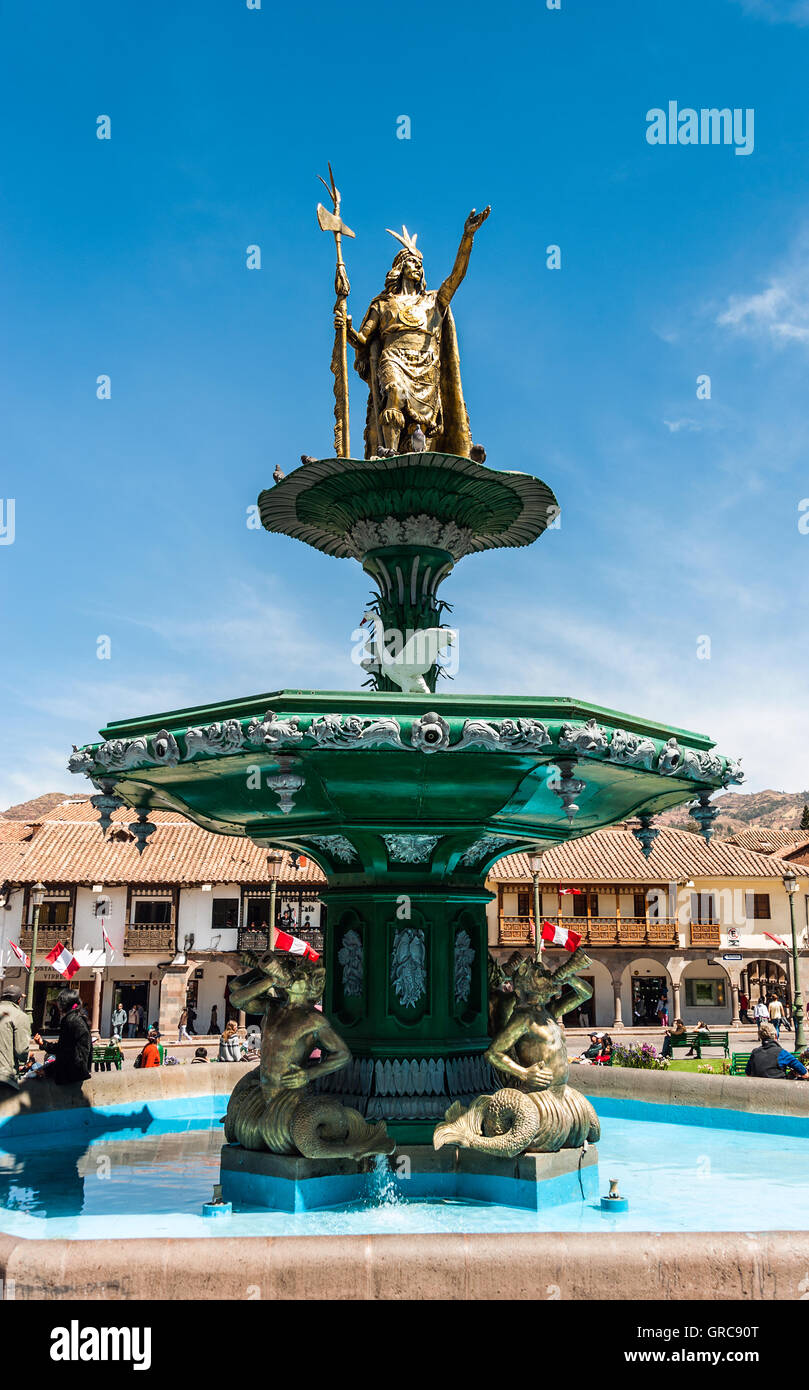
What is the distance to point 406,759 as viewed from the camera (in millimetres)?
7570

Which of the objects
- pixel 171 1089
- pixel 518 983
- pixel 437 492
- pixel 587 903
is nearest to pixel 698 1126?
pixel 518 983

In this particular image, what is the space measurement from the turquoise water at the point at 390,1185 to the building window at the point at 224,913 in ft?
110

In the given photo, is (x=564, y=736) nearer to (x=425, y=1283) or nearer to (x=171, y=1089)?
(x=425, y=1283)

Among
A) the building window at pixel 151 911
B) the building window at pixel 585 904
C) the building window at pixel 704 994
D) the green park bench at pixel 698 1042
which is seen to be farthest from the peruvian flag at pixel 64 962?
the building window at pixel 704 994

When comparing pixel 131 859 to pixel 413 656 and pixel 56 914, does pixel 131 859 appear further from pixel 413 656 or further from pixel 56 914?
pixel 413 656

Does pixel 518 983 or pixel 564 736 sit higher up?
pixel 564 736

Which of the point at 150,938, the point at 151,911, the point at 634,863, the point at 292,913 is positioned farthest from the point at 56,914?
the point at 634,863

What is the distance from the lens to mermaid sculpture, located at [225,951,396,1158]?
25.7 feet

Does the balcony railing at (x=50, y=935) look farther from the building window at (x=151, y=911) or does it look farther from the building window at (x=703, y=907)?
the building window at (x=703, y=907)

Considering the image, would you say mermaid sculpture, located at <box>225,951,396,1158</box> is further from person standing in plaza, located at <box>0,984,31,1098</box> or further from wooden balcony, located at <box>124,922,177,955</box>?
wooden balcony, located at <box>124,922,177,955</box>

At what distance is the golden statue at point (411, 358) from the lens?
10445 mm

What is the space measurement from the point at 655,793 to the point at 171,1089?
728 cm

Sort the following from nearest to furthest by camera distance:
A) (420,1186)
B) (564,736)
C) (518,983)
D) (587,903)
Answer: (564,736) < (420,1186) < (518,983) < (587,903)

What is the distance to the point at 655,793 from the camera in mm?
9320
